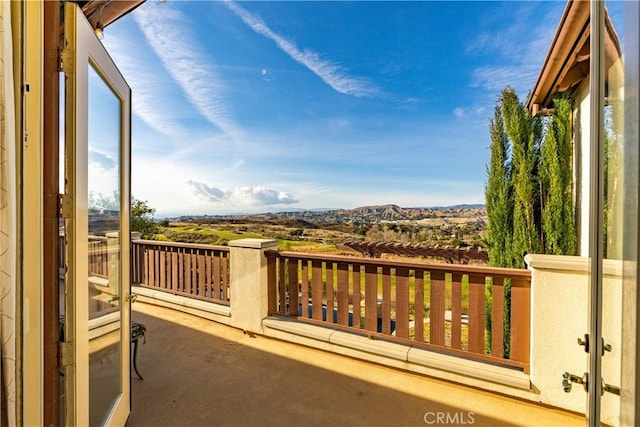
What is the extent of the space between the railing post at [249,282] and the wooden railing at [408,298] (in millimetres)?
103

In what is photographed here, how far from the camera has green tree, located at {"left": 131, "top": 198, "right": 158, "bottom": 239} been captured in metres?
7.22

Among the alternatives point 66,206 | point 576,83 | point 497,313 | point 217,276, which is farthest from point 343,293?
point 576,83

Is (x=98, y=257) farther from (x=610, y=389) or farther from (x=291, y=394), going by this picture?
(x=610, y=389)

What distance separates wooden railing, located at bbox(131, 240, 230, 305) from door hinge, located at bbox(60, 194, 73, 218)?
2675 millimetres

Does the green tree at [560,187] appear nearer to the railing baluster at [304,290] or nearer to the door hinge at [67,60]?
the railing baluster at [304,290]

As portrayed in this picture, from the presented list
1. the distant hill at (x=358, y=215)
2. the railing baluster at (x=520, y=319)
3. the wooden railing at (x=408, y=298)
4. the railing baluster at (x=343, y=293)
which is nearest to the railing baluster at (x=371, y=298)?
the wooden railing at (x=408, y=298)

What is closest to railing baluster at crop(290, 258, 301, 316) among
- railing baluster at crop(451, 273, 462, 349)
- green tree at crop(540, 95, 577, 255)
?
railing baluster at crop(451, 273, 462, 349)

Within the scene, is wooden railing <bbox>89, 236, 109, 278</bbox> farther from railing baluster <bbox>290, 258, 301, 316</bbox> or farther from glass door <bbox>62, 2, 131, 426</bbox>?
railing baluster <bbox>290, 258, 301, 316</bbox>

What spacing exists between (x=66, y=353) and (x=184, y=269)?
327cm

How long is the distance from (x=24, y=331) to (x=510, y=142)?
16.9 ft

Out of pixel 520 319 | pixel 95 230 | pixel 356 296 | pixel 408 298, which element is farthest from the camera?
pixel 356 296

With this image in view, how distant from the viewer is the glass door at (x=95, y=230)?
112 centimetres

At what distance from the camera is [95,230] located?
142 centimetres

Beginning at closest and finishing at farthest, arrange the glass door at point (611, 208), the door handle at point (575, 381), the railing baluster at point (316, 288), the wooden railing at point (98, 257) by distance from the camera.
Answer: the glass door at point (611, 208)
the door handle at point (575, 381)
the wooden railing at point (98, 257)
the railing baluster at point (316, 288)
